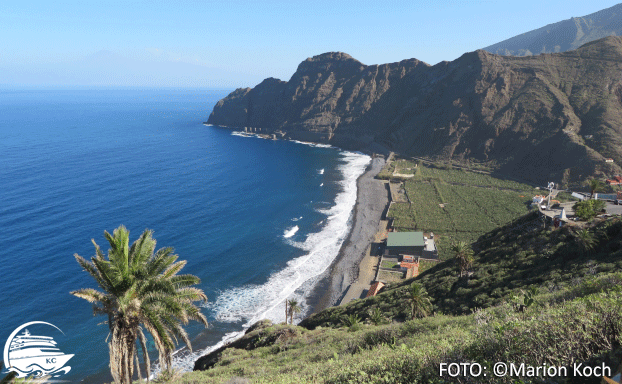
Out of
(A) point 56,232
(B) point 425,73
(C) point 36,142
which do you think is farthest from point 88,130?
(B) point 425,73

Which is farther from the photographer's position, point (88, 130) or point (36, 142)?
point (88, 130)

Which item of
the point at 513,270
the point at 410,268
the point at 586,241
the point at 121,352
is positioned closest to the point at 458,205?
the point at 410,268

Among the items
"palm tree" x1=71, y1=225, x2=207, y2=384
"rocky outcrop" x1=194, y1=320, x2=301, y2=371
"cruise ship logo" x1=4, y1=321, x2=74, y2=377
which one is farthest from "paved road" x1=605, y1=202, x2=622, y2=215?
"cruise ship logo" x1=4, y1=321, x2=74, y2=377

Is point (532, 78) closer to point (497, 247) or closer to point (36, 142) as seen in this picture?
point (497, 247)

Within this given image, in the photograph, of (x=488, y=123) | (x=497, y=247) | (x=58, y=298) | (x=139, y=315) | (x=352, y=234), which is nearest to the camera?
(x=139, y=315)

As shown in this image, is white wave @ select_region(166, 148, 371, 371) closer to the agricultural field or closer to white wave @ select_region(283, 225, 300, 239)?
white wave @ select_region(283, 225, 300, 239)

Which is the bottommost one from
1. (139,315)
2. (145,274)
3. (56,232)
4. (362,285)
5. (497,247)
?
(362,285)

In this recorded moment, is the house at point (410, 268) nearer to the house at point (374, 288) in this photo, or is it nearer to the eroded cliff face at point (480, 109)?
the house at point (374, 288)
